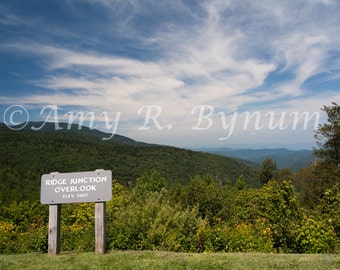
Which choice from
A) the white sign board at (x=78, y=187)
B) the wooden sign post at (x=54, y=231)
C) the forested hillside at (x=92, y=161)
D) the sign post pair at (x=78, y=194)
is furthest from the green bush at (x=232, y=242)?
the forested hillside at (x=92, y=161)

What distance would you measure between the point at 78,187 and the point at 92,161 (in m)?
79.3

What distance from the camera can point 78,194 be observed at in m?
7.19

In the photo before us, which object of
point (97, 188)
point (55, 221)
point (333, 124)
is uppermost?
point (333, 124)

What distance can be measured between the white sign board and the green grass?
1.22m

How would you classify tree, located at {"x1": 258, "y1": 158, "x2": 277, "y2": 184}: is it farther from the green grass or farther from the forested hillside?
the green grass

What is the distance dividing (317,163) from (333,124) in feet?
12.3

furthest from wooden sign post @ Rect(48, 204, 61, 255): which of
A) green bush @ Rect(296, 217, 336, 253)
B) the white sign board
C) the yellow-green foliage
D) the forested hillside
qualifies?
the forested hillside

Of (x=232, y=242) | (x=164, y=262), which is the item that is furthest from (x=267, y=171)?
(x=164, y=262)

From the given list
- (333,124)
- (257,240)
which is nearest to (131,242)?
(257,240)

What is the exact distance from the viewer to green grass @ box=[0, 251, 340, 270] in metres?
5.52

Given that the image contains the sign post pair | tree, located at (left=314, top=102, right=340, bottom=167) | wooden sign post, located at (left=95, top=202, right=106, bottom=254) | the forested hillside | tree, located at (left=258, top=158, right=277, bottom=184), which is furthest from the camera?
the forested hillside

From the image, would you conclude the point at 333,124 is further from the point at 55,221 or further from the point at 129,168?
the point at 129,168

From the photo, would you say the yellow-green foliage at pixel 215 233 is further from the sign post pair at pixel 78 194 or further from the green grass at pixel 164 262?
the green grass at pixel 164 262

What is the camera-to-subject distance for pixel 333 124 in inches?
969
